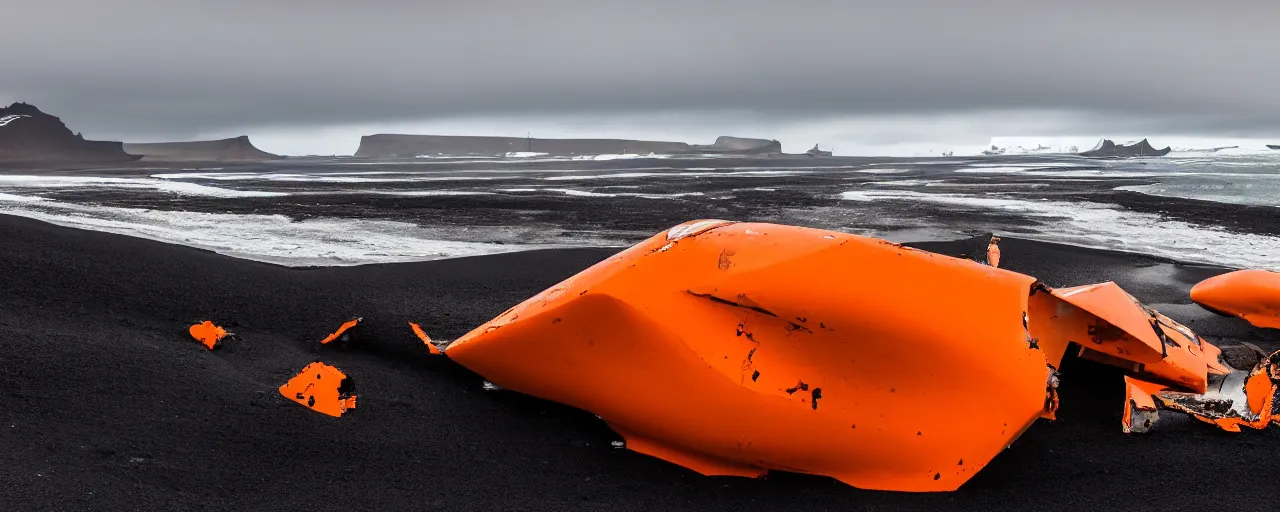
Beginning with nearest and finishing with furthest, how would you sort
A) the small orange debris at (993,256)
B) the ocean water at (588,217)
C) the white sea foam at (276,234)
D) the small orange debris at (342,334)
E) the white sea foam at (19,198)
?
the small orange debris at (342,334) < the small orange debris at (993,256) < the white sea foam at (276,234) < the ocean water at (588,217) < the white sea foam at (19,198)

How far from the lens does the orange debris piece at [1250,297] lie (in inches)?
222

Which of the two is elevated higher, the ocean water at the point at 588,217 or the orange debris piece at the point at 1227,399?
the ocean water at the point at 588,217

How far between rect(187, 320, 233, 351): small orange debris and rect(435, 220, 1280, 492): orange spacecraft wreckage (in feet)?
6.27

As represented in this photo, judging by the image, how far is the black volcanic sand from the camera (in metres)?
2.77

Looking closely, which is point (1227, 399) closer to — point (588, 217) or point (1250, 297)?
point (1250, 297)

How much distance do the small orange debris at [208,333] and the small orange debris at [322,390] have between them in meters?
0.84

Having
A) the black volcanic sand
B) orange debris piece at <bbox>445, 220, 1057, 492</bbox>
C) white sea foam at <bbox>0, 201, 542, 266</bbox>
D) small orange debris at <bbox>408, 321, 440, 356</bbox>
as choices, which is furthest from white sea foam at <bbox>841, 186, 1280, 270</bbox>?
small orange debris at <bbox>408, 321, 440, 356</bbox>

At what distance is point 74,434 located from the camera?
285cm

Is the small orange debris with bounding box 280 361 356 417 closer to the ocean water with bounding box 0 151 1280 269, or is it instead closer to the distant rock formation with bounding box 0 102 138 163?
the ocean water with bounding box 0 151 1280 269

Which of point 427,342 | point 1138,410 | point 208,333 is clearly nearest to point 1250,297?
point 1138,410

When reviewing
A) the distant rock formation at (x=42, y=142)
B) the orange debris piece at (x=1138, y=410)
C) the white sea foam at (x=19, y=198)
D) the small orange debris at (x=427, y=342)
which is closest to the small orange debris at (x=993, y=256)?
the orange debris piece at (x=1138, y=410)

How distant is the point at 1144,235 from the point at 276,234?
12.0 m

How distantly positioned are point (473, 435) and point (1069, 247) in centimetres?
846

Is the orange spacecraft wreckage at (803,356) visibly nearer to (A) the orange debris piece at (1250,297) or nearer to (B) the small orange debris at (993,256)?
(A) the orange debris piece at (1250,297)
